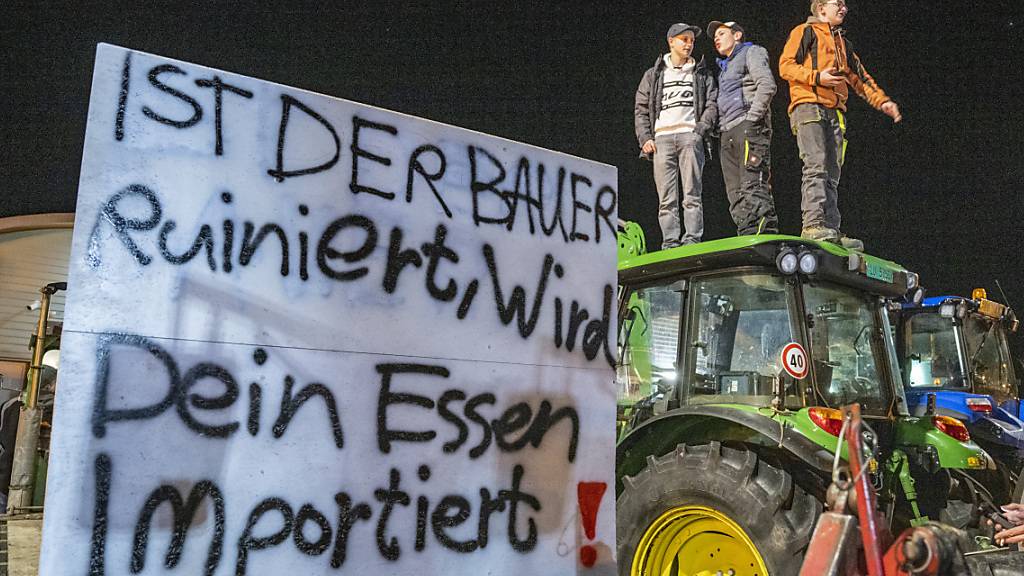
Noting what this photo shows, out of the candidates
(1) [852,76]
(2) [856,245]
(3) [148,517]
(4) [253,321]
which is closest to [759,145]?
(1) [852,76]

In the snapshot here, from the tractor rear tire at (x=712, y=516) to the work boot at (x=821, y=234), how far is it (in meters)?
1.86

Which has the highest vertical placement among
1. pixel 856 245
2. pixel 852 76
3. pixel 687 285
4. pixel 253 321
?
pixel 852 76

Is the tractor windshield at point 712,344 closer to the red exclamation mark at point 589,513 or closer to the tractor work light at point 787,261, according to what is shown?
the tractor work light at point 787,261

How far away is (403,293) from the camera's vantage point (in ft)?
7.63

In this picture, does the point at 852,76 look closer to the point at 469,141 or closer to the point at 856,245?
the point at 856,245

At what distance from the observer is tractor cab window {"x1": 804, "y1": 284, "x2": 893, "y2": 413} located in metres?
4.07

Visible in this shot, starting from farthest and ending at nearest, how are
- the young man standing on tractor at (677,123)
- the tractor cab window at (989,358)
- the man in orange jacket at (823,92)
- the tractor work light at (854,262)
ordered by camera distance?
the tractor cab window at (989,358), the young man standing on tractor at (677,123), the man in orange jacket at (823,92), the tractor work light at (854,262)

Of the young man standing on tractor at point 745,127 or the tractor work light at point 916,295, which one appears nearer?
the tractor work light at point 916,295

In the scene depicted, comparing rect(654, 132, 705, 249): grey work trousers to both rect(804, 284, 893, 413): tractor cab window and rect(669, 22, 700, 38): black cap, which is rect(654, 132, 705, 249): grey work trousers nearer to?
rect(669, 22, 700, 38): black cap

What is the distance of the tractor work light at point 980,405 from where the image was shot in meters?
7.64

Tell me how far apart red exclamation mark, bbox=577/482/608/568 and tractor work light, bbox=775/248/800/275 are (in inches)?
76.0

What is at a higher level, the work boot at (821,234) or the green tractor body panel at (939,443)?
the work boot at (821,234)

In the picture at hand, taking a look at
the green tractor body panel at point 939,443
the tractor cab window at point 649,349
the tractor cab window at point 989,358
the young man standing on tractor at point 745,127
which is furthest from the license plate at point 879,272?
the tractor cab window at point 989,358

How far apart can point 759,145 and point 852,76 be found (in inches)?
35.6
